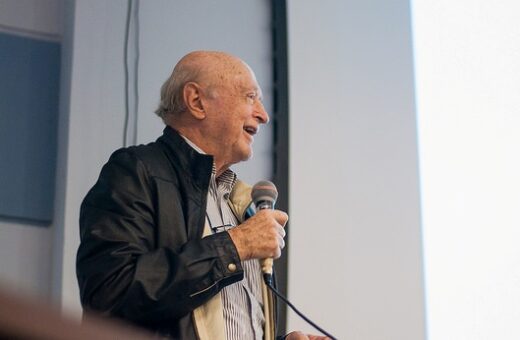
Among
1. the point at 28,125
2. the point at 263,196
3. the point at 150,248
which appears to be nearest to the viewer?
the point at 150,248

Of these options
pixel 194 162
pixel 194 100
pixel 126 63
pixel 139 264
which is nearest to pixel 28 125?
pixel 126 63

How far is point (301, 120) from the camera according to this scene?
313 centimetres

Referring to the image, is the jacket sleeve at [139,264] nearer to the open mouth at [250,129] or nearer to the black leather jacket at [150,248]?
the black leather jacket at [150,248]

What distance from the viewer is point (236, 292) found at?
174 centimetres

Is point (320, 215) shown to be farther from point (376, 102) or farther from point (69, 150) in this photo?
point (69, 150)

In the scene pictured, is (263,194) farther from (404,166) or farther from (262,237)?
(404,166)

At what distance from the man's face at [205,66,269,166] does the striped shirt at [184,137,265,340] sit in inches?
2.3

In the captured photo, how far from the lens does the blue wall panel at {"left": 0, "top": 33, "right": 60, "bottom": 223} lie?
106 inches

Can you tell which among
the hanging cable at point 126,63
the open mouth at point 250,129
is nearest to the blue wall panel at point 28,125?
the hanging cable at point 126,63

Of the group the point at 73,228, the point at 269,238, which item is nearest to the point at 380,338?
the point at 73,228

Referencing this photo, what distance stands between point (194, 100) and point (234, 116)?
10cm

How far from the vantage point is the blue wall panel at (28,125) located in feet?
8.82

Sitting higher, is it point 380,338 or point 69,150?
point 69,150

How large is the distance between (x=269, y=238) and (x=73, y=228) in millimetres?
1130
